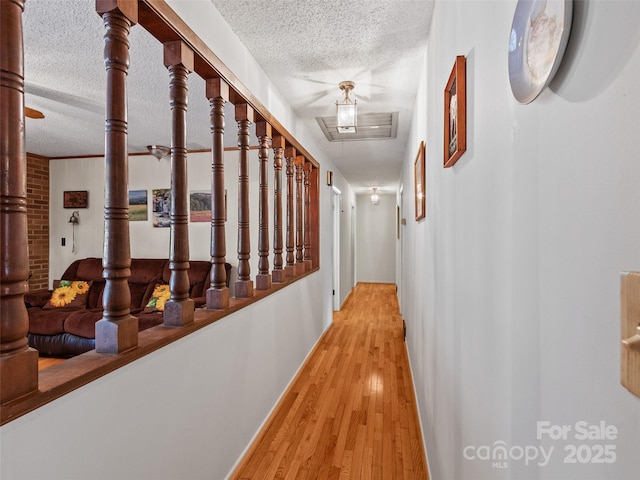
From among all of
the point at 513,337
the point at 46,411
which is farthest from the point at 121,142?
the point at 513,337

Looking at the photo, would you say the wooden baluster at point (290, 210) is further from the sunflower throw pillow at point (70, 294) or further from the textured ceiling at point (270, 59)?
the sunflower throw pillow at point (70, 294)

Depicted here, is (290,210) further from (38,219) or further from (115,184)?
(38,219)

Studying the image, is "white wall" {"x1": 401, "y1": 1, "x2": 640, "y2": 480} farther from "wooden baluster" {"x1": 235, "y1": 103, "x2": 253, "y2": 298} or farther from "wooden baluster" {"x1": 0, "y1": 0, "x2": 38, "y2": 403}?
"wooden baluster" {"x1": 235, "y1": 103, "x2": 253, "y2": 298}

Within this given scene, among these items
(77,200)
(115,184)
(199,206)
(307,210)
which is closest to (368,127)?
(307,210)

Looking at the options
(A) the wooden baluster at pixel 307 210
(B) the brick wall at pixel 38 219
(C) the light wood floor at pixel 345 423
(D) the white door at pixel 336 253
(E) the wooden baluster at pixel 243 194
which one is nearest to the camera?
(C) the light wood floor at pixel 345 423

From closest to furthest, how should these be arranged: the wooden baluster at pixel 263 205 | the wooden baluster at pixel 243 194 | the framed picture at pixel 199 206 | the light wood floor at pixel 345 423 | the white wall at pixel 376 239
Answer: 1. the light wood floor at pixel 345 423
2. the wooden baluster at pixel 243 194
3. the wooden baluster at pixel 263 205
4. the framed picture at pixel 199 206
5. the white wall at pixel 376 239

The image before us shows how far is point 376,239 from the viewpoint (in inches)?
352

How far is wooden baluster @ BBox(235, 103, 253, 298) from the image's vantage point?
203 cm

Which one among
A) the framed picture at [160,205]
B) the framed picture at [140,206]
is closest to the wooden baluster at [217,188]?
the framed picture at [160,205]

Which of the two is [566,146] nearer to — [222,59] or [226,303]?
[226,303]

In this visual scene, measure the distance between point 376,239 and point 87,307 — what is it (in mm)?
6578

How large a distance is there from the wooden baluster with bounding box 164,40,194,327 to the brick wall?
462cm

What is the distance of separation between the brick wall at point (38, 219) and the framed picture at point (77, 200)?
1.15ft

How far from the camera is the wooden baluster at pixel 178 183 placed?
1.38 m
